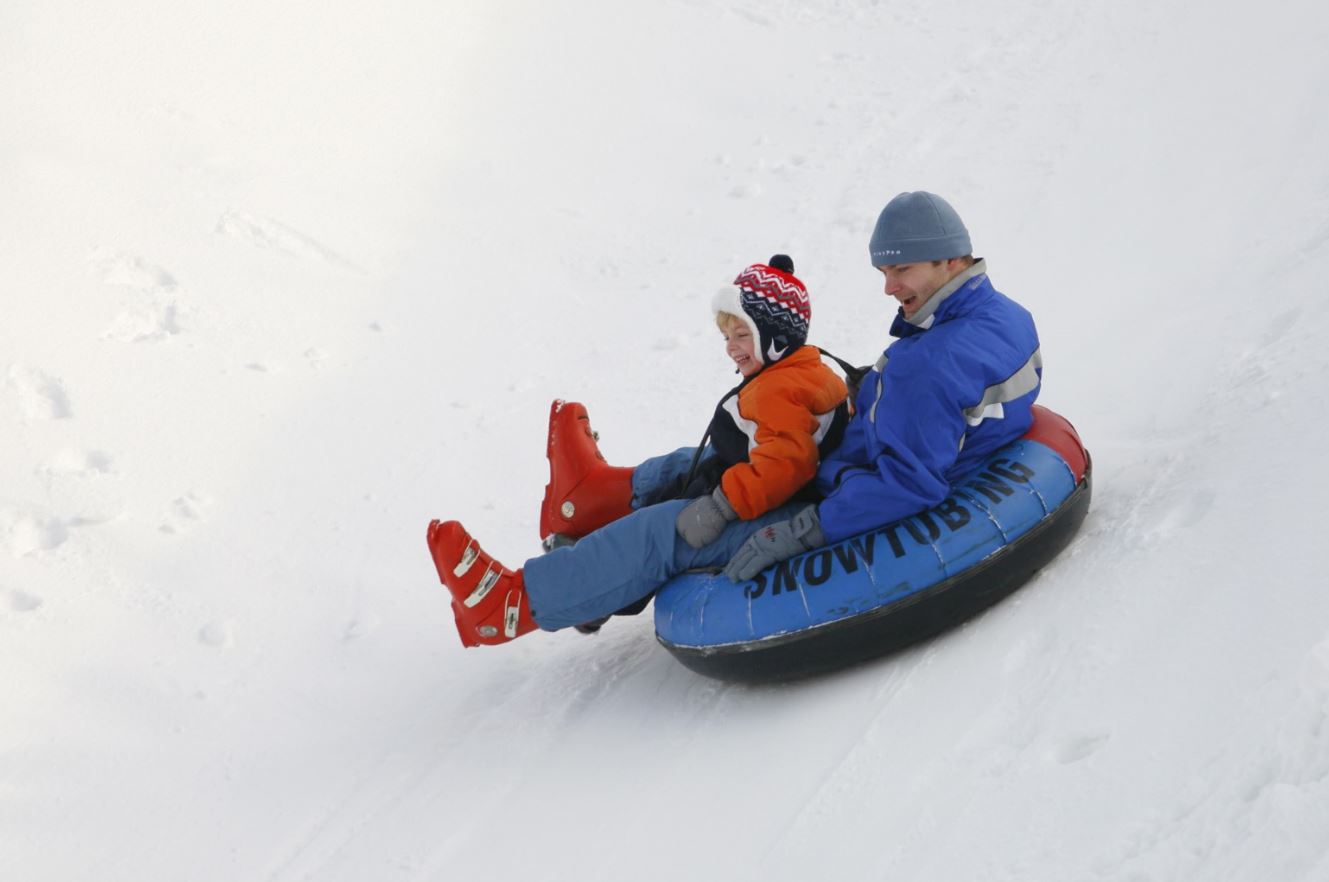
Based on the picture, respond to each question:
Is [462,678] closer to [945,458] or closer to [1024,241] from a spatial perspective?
[945,458]

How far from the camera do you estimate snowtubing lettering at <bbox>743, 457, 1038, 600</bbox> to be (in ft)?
11.1

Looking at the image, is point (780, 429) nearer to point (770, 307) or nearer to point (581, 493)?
point (770, 307)

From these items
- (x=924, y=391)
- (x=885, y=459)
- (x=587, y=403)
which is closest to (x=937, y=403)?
(x=924, y=391)

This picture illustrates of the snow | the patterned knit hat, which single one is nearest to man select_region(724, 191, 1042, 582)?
the patterned knit hat

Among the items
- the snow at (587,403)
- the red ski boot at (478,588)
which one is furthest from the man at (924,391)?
the red ski boot at (478,588)

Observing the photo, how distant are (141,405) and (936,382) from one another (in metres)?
4.03

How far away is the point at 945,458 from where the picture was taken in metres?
3.41

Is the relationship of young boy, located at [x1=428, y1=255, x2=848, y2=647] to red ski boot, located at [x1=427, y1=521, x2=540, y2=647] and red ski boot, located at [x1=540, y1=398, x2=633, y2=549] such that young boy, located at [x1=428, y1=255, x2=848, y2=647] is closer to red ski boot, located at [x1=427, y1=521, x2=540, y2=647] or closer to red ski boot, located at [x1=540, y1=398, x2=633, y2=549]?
red ski boot, located at [x1=427, y1=521, x2=540, y2=647]

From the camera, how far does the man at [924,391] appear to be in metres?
3.37

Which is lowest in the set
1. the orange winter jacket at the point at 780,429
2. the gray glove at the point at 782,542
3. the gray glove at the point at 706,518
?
the gray glove at the point at 782,542

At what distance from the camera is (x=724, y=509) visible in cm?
367

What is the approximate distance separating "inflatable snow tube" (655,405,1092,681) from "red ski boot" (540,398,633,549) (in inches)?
28.0

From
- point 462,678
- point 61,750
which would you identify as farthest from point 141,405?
point 462,678

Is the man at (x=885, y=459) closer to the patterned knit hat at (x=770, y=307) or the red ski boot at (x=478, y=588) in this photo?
the red ski boot at (x=478, y=588)
